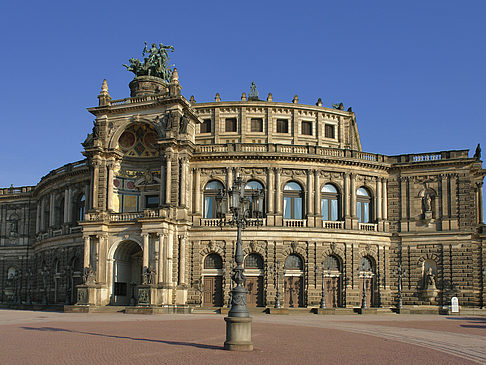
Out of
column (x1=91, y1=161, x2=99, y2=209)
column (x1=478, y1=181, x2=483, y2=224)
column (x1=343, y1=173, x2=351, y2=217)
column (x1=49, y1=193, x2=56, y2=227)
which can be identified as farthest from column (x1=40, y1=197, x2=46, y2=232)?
column (x1=478, y1=181, x2=483, y2=224)

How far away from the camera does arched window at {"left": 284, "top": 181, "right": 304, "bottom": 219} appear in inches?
2136

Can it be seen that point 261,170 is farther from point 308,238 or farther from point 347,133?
point 347,133

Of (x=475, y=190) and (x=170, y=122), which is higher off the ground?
(x=170, y=122)

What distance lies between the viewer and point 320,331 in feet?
95.2

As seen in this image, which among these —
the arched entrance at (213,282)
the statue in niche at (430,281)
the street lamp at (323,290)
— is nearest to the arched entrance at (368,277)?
the street lamp at (323,290)

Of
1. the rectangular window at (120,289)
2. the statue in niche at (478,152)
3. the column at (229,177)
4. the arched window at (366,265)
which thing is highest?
the statue in niche at (478,152)

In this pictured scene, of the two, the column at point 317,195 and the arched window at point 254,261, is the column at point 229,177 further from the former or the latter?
the column at point 317,195

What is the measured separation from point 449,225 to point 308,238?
13158 mm

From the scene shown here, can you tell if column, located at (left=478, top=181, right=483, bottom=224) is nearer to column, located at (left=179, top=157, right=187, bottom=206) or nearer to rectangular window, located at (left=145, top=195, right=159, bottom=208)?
column, located at (left=179, top=157, right=187, bottom=206)

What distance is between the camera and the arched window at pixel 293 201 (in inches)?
2136

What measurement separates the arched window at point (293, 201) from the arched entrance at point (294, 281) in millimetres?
3721

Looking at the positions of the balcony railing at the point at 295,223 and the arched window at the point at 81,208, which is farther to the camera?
the arched window at the point at 81,208

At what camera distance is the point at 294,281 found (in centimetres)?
5281

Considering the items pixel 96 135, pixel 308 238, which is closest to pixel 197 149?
pixel 96 135
